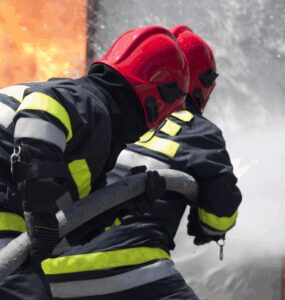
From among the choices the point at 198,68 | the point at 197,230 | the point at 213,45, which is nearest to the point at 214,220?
the point at 197,230

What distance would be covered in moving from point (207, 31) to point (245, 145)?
149 centimetres

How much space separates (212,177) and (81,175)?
845 millimetres

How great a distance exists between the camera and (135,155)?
295cm

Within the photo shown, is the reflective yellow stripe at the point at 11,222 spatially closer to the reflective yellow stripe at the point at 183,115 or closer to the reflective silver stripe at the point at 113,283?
the reflective silver stripe at the point at 113,283

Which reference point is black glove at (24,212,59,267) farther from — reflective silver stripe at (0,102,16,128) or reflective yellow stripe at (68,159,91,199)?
reflective silver stripe at (0,102,16,128)

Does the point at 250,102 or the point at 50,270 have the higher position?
the point at 50,270

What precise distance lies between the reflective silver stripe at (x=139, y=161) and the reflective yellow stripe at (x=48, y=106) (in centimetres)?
85

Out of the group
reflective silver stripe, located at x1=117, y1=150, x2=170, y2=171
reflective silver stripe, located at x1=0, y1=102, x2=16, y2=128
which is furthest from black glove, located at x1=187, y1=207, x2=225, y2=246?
reflective silver stripe, located at x1=0, y1=102, x2=16, y2=128

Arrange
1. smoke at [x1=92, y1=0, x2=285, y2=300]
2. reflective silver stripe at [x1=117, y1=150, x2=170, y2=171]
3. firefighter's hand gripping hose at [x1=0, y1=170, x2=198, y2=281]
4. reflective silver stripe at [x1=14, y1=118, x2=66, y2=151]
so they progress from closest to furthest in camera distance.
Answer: reflective silver stripe at [x1=14, y1=118, x2=66, y2=151] → firefighter's hand gripping hose at [x1=0, y1=170, x2=198, y2=281] → reflective silver stripe at [x1=117, y1=150, x2=170, y2=171] → smoke at [x1=92, y1=0, x2=285, y2=300]

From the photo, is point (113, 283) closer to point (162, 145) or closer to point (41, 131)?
point (162, 145)

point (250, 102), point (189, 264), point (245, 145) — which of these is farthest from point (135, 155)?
point (250, 102)

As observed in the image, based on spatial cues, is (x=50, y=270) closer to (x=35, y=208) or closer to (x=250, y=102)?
(x=35, y=208)

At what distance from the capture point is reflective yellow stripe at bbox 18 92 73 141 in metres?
2.02

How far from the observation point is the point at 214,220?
9.87 feet
